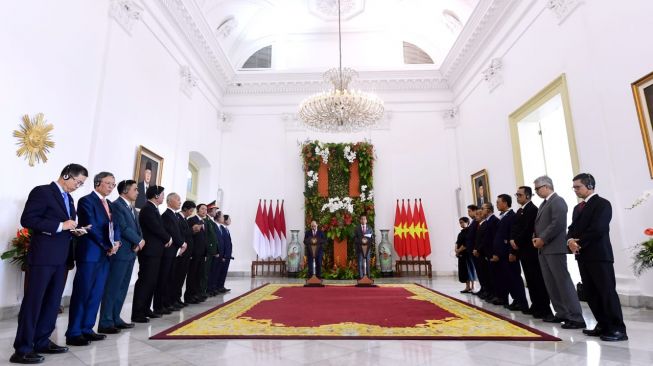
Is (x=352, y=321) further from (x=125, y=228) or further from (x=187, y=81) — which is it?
(x=187, y=81)

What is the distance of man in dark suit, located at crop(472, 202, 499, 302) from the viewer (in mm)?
4832

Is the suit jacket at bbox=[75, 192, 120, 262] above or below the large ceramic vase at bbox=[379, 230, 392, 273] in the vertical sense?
above

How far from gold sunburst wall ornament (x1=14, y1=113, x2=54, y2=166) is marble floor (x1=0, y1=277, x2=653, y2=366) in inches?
73.5

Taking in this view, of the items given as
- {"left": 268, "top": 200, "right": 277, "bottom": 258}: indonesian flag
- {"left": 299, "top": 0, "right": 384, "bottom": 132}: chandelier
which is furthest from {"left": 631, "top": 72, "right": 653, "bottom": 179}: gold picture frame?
{"left": 268, "top": 200, "right": 277, "bottom": 258}: indonesian flag

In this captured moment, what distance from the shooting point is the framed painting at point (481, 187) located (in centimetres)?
816

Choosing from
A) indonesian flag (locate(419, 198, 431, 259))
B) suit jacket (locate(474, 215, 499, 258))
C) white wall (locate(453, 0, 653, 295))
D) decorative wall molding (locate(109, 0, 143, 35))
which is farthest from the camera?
indonesian flag (locate(419, 198, 431, 259))

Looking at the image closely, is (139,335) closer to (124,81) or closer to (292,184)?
(124,81)

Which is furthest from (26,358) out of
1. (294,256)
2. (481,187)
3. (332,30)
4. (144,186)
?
(332,30)

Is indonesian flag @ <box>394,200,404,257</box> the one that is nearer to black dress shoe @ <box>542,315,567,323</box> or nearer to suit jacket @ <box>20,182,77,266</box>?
black dress shoe @ <box>542,315,567,323</box>

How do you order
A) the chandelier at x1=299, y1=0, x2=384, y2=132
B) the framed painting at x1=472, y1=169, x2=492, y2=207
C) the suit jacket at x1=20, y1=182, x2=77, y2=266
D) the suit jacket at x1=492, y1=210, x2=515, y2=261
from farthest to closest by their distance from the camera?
the framed painting at x1=472, y1=169, x2=492, y2=207 → the chandelier at x1=299, y1=0, x2=384, y2=132 → the suit jacket at x1=492, y1=210, x2=515, y2=261 → the suit jacket at x1=20, y1=182, x2=77, y2=266

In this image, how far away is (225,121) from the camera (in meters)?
10.5

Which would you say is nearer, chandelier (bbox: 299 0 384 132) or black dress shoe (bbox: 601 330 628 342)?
black dress shoe (bbox: 601 330 628 342)

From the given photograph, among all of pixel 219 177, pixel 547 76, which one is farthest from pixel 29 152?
pixel 547 76

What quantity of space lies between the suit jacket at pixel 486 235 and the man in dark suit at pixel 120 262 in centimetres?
438
